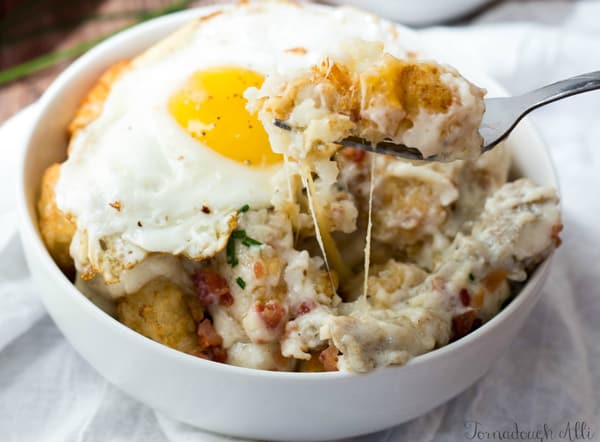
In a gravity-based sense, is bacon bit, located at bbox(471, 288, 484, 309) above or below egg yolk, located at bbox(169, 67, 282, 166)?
below

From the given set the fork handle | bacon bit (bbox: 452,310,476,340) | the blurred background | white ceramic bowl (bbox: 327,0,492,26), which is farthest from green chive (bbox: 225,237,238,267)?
white ceramic bowl (bbox: 327,0,492,26)

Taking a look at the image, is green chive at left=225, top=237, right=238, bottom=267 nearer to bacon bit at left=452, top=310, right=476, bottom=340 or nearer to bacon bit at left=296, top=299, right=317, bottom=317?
bacon bit at left=296, top=299, right=317, bottom=317

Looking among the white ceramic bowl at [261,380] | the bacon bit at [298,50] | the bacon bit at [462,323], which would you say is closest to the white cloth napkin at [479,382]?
the white ceramic bowl at [261,380]

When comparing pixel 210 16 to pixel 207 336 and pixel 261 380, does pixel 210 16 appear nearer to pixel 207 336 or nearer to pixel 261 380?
pixel 207 336

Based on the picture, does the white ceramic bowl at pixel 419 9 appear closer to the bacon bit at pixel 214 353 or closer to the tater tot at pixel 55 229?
the tater tot at pixel 55 229

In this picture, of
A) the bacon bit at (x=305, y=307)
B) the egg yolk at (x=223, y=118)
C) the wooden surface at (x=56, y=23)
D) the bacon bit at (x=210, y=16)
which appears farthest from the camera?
the wooden surface at (x=56, y=23)

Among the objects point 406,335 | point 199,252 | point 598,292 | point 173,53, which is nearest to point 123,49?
point 173,53
